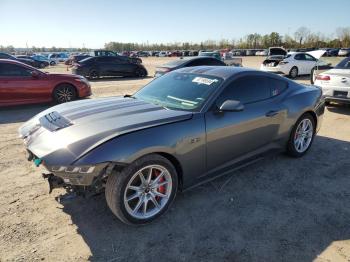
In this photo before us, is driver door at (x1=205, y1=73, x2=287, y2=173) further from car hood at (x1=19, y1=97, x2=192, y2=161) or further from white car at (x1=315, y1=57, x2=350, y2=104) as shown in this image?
white car at (x1=315, y1=57, x2=350, y2=104)

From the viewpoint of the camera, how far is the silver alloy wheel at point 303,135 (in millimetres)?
5022

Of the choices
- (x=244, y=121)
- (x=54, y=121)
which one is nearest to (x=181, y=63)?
(x=244, y=121)

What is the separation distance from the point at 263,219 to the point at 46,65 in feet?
116

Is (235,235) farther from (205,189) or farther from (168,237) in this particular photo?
(205,189)

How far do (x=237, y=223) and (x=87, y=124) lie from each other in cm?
192

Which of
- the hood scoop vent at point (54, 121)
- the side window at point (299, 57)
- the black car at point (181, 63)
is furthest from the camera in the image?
the side window at point (299, 57)

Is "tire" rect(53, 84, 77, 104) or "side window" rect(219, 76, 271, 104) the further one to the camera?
"tire" rect(53, 84, 77, 104)

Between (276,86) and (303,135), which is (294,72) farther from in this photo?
(276,86)

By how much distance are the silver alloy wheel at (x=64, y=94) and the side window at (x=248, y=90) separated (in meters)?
6.85

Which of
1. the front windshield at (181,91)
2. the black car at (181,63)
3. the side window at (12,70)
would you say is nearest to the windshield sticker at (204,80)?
the front windshield at (181,91)

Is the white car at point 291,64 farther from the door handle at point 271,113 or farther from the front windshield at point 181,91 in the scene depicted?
the front windshield at point 181,91

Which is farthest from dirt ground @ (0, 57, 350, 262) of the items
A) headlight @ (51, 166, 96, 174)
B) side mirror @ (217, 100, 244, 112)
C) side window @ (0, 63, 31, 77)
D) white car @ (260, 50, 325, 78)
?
white car @ (260, 50, 325, 78)

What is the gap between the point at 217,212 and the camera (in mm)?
3490

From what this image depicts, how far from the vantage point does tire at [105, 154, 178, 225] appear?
294cm
